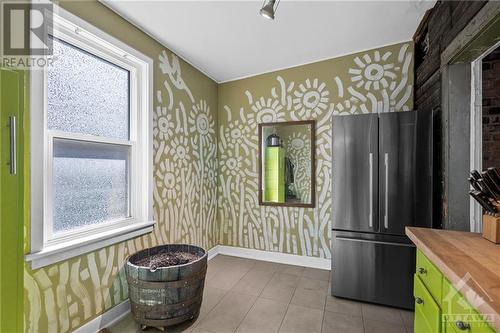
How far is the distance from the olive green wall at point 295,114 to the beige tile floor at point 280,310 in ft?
2.02

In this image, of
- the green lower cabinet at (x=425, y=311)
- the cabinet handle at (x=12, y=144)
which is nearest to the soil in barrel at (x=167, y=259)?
the cabinet handle at (x=12, y=144)

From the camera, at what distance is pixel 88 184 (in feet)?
6.86

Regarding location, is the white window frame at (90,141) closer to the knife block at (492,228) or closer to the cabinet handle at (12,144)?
the cabinet handle at (12,144)

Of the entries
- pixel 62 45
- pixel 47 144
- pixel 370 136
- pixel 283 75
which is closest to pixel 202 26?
pixel 62 45

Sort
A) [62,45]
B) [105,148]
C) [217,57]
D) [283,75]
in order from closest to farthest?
[62,45] < [105,148] < [217,57] < [283,75]

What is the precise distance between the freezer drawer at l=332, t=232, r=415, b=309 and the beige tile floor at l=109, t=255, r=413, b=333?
100mm

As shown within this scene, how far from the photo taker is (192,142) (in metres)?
3.27

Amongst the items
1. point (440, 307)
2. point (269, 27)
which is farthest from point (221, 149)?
point (440, 307)

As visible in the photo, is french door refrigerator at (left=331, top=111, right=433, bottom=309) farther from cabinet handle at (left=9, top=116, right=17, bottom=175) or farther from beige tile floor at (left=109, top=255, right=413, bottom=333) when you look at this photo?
cabinet handle at (left=9, top=116, right=17, bottom=175)

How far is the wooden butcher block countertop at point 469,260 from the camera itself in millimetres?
846

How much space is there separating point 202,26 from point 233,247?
9.62ft

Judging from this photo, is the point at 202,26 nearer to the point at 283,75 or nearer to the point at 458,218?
the point at 283,75

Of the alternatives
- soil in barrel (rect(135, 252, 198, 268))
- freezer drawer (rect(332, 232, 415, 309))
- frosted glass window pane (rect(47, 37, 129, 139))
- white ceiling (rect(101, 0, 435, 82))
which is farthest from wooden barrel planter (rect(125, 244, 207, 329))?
white ceiling (rect(101, 0, 435, 82))

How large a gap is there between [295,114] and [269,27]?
4.08ft
